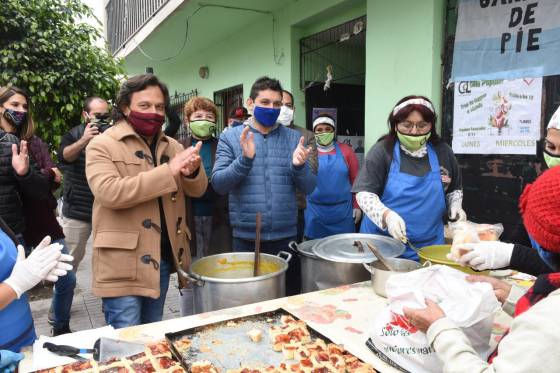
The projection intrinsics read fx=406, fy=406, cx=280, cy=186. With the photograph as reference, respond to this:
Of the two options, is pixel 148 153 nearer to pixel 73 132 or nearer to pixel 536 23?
pixel 73 132

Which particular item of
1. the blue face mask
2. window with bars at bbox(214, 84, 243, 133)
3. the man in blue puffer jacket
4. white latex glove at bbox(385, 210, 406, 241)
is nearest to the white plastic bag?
white latex glove at bbox(385, 210, 406, 241)

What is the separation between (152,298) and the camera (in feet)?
7.00

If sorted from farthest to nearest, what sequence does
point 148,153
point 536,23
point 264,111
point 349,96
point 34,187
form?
point 349,96, point 536,23, point 34,187, point 264,111, point 148,153

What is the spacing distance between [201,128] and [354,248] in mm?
1916

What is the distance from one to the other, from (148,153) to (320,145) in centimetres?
224

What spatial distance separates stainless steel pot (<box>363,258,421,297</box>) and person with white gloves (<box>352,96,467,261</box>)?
1.37 feet

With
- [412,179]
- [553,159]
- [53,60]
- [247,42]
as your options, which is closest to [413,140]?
[412,179]

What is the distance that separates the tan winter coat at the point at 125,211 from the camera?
1.92m

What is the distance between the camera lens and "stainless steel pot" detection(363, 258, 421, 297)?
1.84 metres

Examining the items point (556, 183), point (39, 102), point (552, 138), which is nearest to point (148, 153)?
point (556, 183)

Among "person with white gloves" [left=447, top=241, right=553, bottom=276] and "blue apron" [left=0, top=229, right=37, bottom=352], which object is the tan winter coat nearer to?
"blue apron" [left=0, top=229, right=37, bottom=352]

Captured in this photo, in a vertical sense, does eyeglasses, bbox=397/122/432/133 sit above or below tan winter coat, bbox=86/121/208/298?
above

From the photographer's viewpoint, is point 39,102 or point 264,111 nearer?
point 264,111

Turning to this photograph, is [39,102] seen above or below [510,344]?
above
